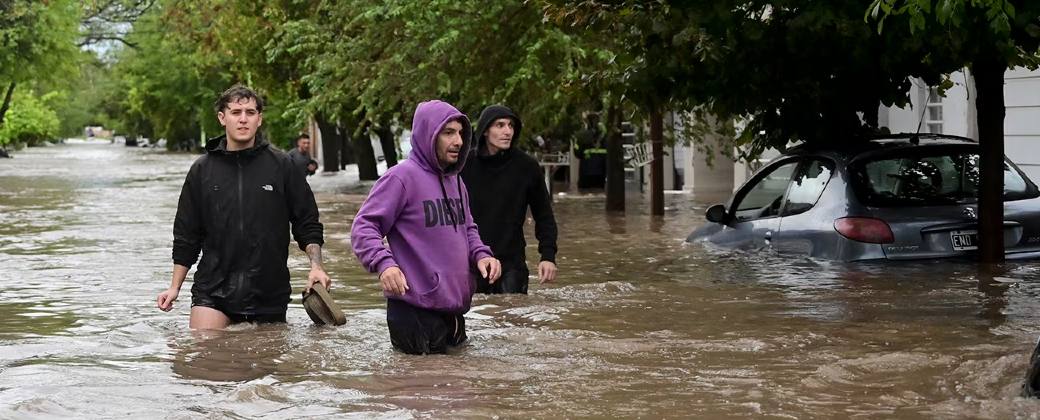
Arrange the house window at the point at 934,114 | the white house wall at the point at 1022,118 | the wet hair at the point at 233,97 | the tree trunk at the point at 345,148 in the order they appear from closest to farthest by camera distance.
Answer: the wet hair at the point at 233,97 → the white house wall at the point at 1022,118 → the house window at the point at 934,114 → the tree trunk at the point at 345,148

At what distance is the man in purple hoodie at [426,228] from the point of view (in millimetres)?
8453

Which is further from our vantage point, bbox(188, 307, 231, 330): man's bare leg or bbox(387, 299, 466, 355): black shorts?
bbox(188, 307, 231, 330): man's bare leg

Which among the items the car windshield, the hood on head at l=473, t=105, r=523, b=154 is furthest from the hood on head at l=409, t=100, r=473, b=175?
the car windshield

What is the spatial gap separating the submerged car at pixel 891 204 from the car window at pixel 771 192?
0.04m

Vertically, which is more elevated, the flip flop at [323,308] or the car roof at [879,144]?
the car roof at [879,144]

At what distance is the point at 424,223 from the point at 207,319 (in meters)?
1.52

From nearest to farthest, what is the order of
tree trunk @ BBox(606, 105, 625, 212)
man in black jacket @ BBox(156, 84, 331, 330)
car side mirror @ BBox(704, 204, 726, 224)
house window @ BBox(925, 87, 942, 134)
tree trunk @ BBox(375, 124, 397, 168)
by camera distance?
1. man in black jacket @ BBox(156, 84, 331, 330)
2. car side mirror @ BBox(704, 204, 726, 224)
3. house window @ BBox(925, 87, 942, 134)
4. tree trunk @ BBox(606, 105, 625, 212)
5. tree trunk @ BBox(375, 124, 397, 168)

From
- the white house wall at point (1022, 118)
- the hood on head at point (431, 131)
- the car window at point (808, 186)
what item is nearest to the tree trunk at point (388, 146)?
the white house wall at point (1022, 118)

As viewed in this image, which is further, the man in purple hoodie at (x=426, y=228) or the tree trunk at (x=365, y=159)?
the tree trunk at (x=365, y=159)

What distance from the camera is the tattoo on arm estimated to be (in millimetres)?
9258

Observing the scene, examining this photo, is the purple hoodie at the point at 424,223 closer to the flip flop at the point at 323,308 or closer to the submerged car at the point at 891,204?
the flip flop at the point at 323,308

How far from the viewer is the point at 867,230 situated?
42.0 ft

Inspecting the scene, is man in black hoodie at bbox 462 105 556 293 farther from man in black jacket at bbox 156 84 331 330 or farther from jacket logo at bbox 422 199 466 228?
jacket logo at bbox 422 199 466 228

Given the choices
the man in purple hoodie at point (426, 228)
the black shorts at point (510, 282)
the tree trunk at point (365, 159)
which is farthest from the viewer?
the tree trunk at point (365, 159)
